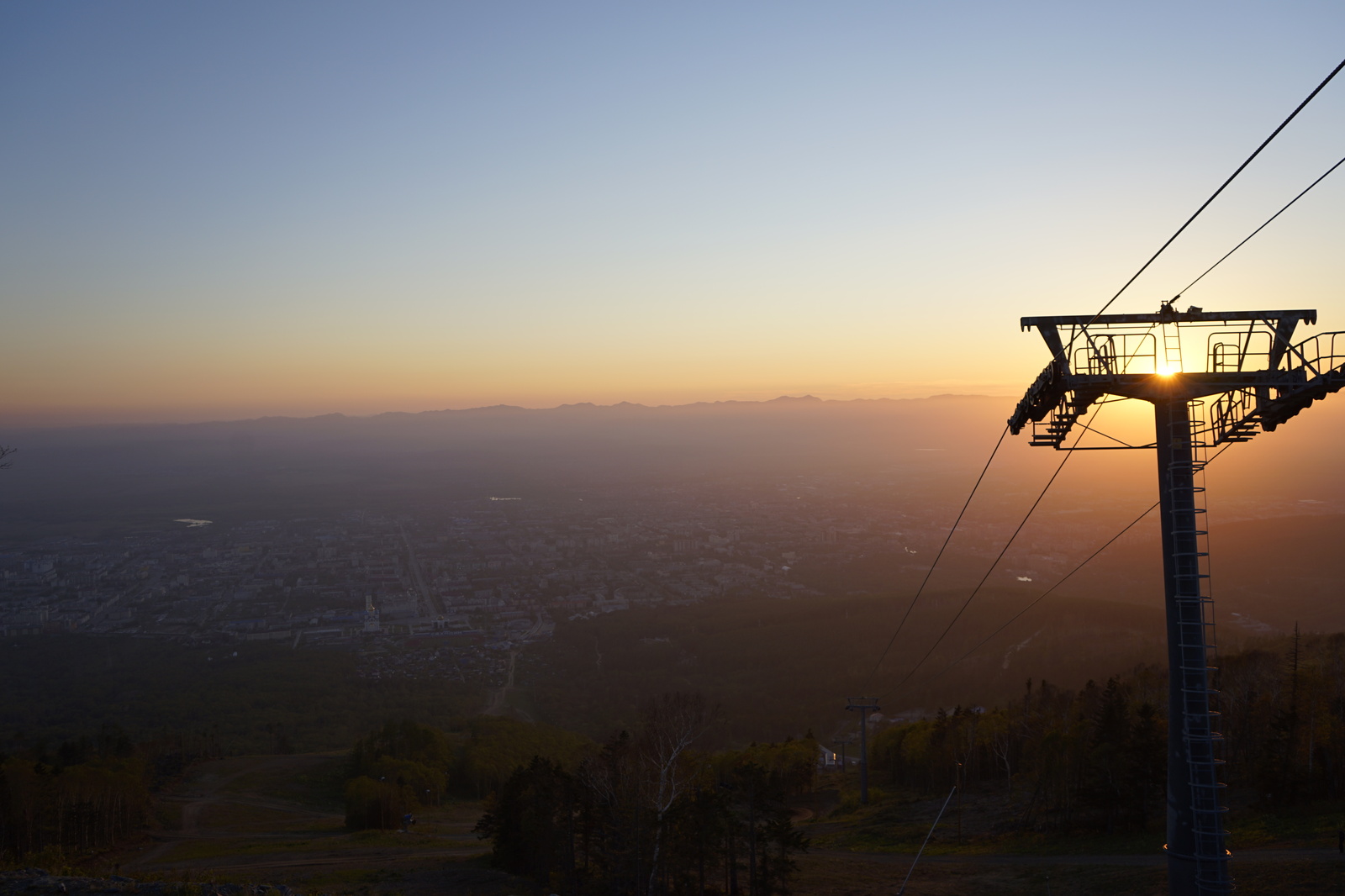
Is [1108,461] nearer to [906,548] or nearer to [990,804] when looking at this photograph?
[906,548]

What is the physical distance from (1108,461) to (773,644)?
476 feet

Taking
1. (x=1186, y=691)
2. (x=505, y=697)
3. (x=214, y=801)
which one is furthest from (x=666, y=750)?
(x=505, y=697)

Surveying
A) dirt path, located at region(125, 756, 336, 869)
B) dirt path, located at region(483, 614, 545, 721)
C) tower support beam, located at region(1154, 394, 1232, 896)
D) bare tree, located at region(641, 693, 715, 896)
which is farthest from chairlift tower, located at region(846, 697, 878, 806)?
dirt path, located at region(483, 614, 545, 721)

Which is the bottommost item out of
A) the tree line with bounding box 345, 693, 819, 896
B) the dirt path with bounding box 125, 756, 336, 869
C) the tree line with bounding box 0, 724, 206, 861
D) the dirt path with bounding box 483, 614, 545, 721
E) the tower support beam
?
the dirt path with bounding box 483, 614, 545, 721

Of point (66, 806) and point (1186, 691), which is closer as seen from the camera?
point (1186, 691)

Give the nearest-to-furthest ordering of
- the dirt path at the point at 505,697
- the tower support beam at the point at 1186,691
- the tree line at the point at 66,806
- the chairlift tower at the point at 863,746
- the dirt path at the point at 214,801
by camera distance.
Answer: the tower support beam at the point at 1186,691 < the tree line at the point at 66,806 < the dirt path at the point at 214,801 < the chairlift tower at the point at 863,746 < the dirt path at the point at 505,697

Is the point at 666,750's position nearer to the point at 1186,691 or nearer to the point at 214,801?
the point at 1186,691

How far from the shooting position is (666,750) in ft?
56.3

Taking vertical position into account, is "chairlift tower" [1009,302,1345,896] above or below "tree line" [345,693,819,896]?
above

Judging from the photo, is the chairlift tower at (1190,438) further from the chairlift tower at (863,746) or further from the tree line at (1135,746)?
the chairlift tower at (863,746)

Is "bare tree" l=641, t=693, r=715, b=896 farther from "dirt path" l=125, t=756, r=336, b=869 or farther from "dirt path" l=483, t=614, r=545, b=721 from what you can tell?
"dirt path" l=483, t=614, r=545, b=721

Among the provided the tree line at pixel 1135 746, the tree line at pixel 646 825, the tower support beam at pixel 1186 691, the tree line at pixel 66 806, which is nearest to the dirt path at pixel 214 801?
the tree line at pixel 66 806

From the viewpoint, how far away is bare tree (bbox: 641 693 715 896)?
15.3 m

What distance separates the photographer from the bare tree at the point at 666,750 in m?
15.3
